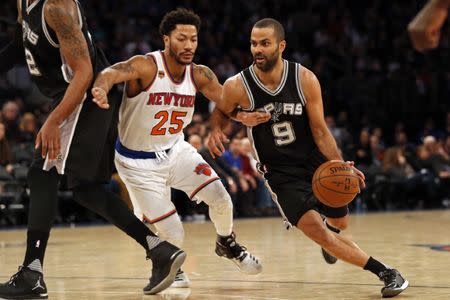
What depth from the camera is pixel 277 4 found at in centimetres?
2067

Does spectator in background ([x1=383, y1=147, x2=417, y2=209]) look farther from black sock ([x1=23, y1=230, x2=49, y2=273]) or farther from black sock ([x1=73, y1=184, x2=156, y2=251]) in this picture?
black sock ([x1=23, y1=230, x2=49, y2=273])

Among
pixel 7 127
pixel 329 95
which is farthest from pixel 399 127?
pixel 7 127

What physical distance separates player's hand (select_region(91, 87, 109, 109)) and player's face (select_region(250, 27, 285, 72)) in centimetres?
137

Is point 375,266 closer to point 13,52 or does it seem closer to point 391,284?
point 391,284

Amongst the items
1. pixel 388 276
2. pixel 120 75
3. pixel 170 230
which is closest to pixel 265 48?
pixel 120 75

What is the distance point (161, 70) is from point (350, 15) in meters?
15.3

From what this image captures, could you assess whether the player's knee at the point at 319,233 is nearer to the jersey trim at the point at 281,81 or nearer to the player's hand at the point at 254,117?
the player's hand at the point at 254,117

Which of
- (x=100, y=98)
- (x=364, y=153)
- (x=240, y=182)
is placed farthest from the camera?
(x=364, y=153)

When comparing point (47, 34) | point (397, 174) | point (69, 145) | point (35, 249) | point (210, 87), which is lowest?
point (397, 174)

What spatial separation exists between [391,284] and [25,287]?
2181mm

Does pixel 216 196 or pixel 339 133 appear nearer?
pixel 216 196

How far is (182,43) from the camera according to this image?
20.9 ft

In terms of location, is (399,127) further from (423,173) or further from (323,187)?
(323,187)

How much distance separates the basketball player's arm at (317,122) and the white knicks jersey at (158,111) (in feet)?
2.52
